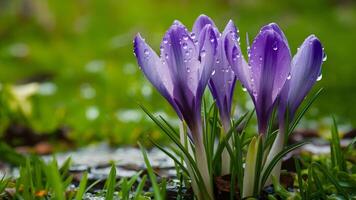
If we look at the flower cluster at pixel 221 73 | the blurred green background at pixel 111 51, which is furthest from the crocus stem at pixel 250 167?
the blurred green background at pixel 111 51

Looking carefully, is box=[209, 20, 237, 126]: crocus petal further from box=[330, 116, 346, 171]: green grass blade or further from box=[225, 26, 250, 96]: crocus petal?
box=[330, 116, 346, 171]: green grass blade

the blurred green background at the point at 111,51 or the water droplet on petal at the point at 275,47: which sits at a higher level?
the blurred green background at the point at 111,51

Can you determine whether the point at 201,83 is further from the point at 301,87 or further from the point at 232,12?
the point at 232,12

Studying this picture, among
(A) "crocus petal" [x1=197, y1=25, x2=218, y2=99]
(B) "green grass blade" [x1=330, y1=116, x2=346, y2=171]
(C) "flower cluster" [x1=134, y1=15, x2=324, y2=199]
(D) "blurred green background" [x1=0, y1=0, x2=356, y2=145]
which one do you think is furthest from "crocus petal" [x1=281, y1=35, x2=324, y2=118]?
(D) "blurred green background" [x1=0, y1=0, x2=356, y2=145]

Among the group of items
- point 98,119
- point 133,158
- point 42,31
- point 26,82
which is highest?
point 42,31

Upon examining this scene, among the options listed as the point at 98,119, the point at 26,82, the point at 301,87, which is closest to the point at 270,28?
the point at 301,87

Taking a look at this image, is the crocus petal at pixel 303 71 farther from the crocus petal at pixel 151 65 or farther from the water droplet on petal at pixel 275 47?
the crocus petal at pixel 151 65
